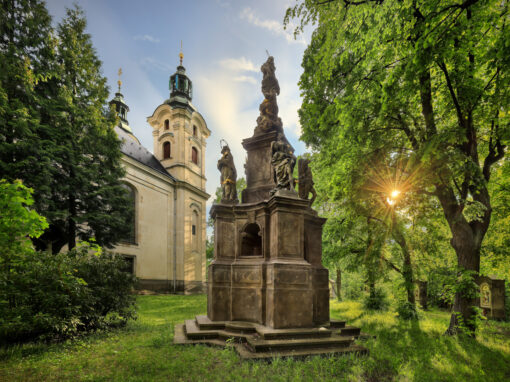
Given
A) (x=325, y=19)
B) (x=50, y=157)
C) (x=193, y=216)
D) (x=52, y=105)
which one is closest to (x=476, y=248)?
(x=325, y=19)

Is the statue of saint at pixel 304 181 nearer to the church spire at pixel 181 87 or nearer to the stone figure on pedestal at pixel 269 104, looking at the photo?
the stone figure on pedestal at pixel 269 104

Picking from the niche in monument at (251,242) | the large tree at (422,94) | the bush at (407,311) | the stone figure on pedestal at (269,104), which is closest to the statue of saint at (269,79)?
the stone figure on pedestal at (269,104)

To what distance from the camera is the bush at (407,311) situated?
10.4 metres

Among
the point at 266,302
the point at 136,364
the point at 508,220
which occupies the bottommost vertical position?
the point at 136,364

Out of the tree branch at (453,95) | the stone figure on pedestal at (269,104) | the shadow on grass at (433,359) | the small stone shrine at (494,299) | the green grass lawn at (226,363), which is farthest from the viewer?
the small stone shrine at (494,299)

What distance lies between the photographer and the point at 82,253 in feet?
25.2

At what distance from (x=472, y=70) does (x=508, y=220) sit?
729 centimetres

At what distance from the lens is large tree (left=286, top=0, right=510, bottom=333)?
5.13 m

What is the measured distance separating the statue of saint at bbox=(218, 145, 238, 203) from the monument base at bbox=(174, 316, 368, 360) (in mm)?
3328

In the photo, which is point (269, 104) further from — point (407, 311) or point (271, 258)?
point (407, 311)

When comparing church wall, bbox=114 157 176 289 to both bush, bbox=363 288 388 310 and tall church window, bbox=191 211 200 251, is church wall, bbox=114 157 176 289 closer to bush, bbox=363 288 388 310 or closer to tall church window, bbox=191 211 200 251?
tall church window, bbox=191 211 200 251

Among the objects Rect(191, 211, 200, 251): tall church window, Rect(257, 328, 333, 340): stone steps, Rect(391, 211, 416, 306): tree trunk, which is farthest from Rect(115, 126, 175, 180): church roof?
Rect(257, 328, 333, 340): stone steps

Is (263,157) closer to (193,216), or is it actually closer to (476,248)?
(476,248)

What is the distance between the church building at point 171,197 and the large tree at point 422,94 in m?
17.9
